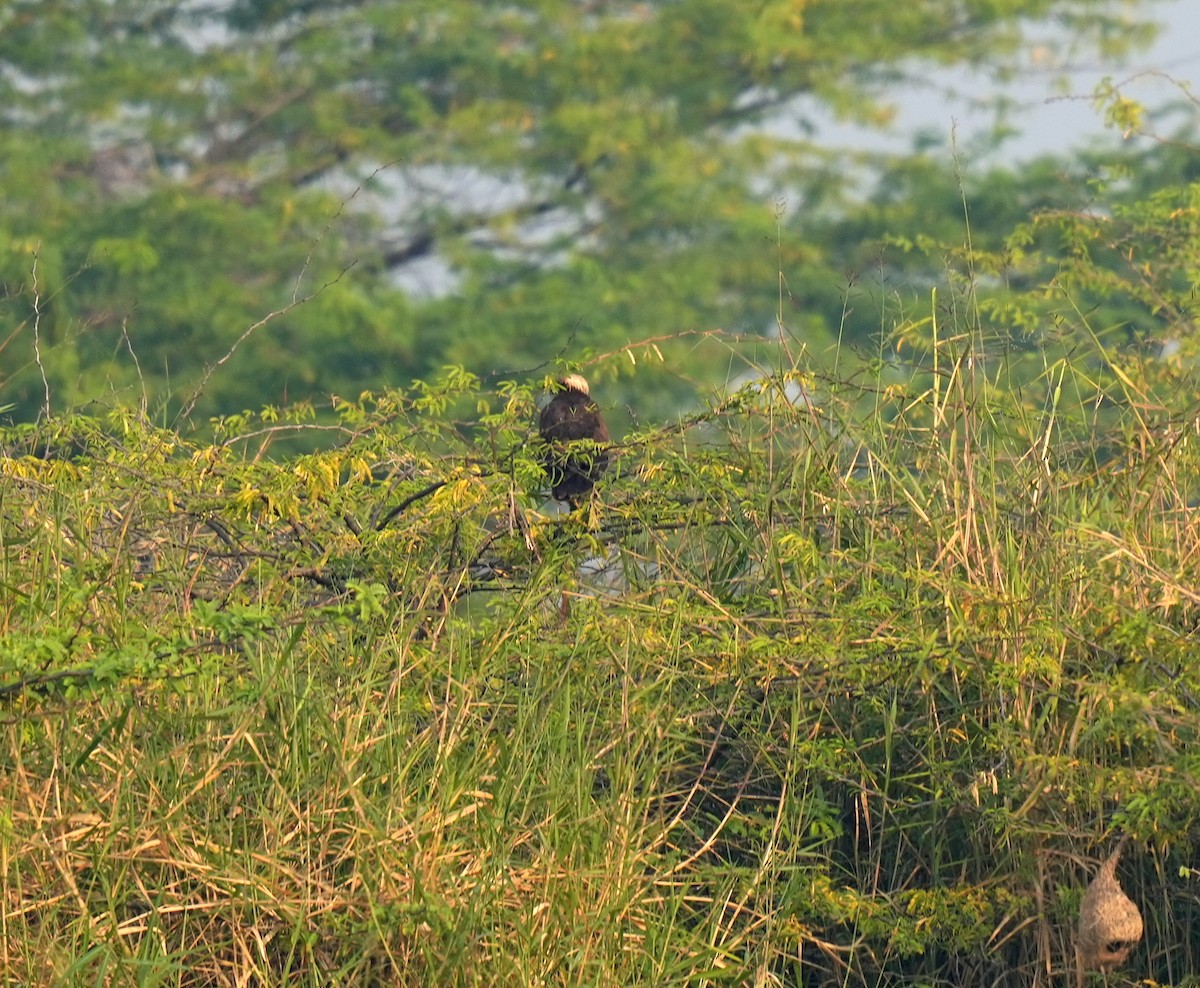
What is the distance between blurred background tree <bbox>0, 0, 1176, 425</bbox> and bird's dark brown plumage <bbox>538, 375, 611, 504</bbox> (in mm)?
7191

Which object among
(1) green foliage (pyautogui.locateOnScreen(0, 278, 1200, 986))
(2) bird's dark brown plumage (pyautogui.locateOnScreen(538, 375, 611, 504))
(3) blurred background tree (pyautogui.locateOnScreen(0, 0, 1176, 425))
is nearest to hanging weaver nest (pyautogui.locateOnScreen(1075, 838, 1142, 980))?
(1) green foliage (pyautogui.locateOnScreen(0, 278, 1200, 986))

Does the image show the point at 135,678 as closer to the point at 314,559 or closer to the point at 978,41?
the point at 314,559

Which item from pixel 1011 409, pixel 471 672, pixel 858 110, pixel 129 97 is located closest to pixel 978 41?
pixel 858 110

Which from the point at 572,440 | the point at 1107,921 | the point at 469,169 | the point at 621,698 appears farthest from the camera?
the point at 469,169

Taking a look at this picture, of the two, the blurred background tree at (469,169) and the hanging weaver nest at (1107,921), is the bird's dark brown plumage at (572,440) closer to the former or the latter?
the hanging weaver nest at (1107,921)

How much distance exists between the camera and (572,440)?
4.97 metres

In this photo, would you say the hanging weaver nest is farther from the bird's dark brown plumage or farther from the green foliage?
the bird's dark brown plumage

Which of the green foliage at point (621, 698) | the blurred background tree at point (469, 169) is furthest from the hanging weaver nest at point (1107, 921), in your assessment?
the blurred background tree at point (469, 169)

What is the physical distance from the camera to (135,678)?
3648 millimetres

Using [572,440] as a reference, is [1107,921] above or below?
below

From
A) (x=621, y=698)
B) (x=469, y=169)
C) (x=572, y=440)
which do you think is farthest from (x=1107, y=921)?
(x=469, y=169)

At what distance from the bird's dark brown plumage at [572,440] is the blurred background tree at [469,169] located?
7191mm

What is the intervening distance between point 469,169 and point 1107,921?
11.4 meters

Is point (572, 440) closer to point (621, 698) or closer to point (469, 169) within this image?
point (621, 698)
